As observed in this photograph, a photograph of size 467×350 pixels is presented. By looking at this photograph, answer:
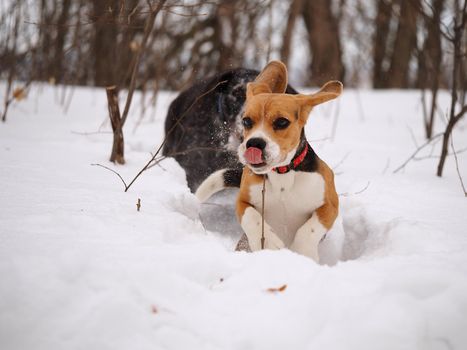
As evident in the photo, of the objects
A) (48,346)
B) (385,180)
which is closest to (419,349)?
(48,346)

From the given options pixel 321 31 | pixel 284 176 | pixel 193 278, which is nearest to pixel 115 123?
pixel 284 176

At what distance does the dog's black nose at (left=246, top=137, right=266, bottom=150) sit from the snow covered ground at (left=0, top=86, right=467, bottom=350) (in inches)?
22.1

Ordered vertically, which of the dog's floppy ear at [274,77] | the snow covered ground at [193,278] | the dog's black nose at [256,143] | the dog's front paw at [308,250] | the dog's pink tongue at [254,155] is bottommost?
the dog's front paw at [308,250]

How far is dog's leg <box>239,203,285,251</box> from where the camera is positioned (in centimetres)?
240

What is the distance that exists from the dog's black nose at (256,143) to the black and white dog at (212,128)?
1170 millimetres

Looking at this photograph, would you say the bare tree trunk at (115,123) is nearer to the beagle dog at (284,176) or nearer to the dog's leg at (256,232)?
the beagle dog at (284,176)

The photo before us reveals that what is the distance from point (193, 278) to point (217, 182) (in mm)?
1494

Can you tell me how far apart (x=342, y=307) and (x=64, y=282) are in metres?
1.01

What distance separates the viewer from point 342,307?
4.77ft

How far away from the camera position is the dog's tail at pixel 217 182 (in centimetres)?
303

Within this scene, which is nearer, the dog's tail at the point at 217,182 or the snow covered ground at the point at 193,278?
the snow covered ground at the point at 193,278

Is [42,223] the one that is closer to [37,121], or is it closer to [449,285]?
[449,285]

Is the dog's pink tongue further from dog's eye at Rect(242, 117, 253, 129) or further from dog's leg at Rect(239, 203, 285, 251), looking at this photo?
dog's leg at Rect(239, 203, 285, 251)

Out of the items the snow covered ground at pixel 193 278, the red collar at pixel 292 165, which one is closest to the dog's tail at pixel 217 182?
the snow covered ground at pixel 193 278
